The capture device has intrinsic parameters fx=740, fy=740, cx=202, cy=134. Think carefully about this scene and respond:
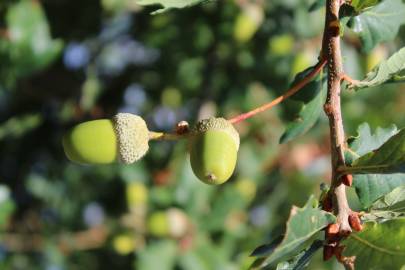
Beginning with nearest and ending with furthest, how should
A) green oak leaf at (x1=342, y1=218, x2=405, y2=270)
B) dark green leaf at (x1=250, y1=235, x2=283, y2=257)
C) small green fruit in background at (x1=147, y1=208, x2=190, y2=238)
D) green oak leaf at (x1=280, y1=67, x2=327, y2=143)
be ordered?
dark green leaf at (x1=250, y1=235, x2=283, y2=257), green oak leaf at (x1=342, y1=218, x2=405, y2=270), green oak leaf at (x1=280, y1=67, x2=327, y2=143), small green fruit in background at (x1=147, y1=208, x2=190, y2=238)

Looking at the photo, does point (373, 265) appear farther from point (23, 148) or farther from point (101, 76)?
point (23, 148)

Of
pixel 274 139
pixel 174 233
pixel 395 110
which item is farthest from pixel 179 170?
pixel 395 110

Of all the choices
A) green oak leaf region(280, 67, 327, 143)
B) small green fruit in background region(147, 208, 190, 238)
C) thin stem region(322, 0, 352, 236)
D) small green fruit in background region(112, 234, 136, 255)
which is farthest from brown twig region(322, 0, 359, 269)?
small green fruit in background region(112, 234, 136, 255)

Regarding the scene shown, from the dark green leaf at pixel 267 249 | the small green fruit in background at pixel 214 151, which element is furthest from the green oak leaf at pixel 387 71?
the dark green leaf at pixel 267 249

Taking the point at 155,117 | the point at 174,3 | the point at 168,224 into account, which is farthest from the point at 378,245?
the point at 155,117

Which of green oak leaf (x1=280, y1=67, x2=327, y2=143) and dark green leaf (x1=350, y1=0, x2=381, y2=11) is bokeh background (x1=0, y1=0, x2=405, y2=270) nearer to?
green oak leaf (x1=280, y1=67, x2=327, y2=143)

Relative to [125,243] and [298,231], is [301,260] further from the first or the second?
[125,243]

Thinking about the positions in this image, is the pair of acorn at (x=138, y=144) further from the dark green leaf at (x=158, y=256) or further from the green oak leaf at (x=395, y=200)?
the dark green leaf at (x=158, y=256)
